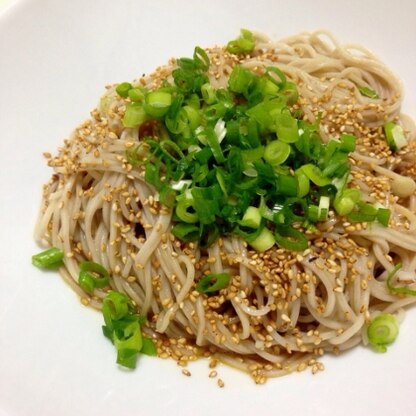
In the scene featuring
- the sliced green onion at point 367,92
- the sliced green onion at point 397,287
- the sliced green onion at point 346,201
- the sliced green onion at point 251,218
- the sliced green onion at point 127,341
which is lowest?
the sliced green onion at point 127,341

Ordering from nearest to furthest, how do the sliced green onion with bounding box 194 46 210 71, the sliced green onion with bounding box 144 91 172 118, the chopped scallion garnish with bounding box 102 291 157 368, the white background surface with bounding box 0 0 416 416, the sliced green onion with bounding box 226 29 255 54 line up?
the white background surface with bounding box 0 0 416 416 → the chopped scallion garnish with bounding box 102 291 157 368 → the sliced green onion with bounding box 144 91 172 118 → the sliced green onion with bounding box 194 46 210 71 → the sliced green onion with bounding box 226 29 255 54

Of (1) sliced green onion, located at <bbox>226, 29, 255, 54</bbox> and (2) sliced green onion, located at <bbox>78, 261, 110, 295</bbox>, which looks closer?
(2) sliced green onion, located at <bbox>78, 261, 110, 295</bbox>

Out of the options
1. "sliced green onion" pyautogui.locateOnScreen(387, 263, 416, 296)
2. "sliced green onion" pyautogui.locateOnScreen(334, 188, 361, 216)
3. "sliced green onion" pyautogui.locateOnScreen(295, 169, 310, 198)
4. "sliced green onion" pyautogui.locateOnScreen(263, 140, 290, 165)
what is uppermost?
"sliced green onion" pyautogui.locateOnScreen(263, 140, 290, 165)

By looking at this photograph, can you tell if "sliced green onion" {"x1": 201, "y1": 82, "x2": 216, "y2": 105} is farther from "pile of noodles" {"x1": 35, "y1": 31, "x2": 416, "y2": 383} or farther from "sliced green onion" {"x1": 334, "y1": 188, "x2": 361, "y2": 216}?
"sliced green onion" {"x1": 334, "y1": 188, "x2": 361, "y2": 216}

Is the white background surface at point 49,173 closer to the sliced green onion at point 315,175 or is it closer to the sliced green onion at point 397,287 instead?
the sliced green onion at point 397,287

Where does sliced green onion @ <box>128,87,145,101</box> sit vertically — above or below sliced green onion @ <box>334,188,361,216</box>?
above

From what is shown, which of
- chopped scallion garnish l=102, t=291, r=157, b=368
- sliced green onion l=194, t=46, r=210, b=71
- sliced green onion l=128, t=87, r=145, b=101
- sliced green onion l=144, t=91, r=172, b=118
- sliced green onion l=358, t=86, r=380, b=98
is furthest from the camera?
sliced green onion l=358, t=86, r=380, b=98

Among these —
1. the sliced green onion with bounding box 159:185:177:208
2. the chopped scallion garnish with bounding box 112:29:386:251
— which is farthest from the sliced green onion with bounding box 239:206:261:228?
the sliced green onion with bounding box 159:185:177:208

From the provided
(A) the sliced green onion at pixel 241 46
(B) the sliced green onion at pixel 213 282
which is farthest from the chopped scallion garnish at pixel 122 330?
(A) the sliced green onion at pixel 241 46
